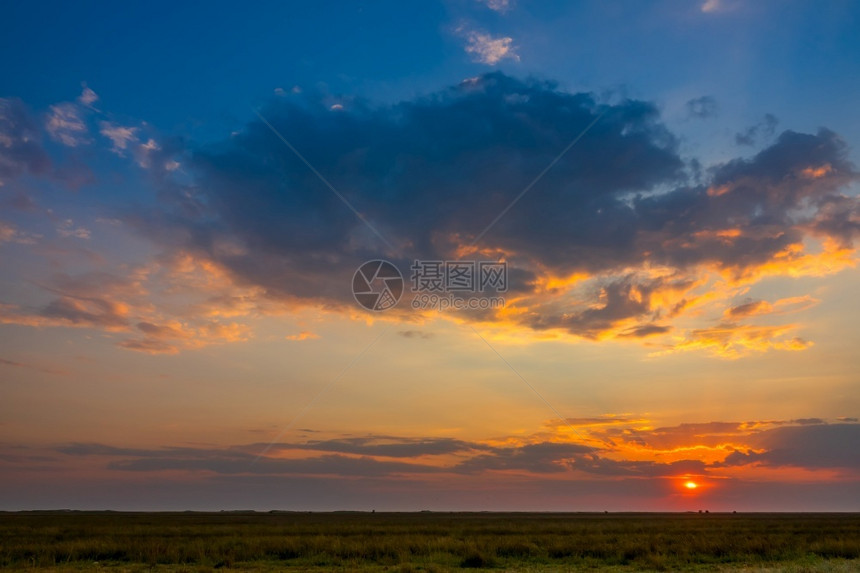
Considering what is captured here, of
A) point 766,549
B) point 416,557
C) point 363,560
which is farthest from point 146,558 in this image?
point 766,549

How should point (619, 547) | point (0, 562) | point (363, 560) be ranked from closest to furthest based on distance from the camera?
point (0, 562) < point (363, 560) < point (619, 547)

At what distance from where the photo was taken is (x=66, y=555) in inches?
1094

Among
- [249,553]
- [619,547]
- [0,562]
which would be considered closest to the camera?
[0,562]

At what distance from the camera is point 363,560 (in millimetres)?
27172

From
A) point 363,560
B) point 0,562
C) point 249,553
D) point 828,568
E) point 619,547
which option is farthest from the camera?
point 619,547

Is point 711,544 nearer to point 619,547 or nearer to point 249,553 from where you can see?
point 619,547

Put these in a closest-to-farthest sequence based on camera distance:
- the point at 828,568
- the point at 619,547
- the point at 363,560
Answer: the point at 828,568 < the point at 363,560 < the point at 619,547

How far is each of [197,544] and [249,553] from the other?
4990 millimetres

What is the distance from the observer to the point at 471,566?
85.4ft

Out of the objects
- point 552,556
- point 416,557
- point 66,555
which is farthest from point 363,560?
point 66,555

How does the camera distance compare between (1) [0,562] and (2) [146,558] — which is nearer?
(1) [0,562]

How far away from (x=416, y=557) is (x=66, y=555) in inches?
618

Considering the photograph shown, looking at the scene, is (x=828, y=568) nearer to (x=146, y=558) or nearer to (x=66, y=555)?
(x=146, y=558)

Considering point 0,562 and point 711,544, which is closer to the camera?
point 0,562
